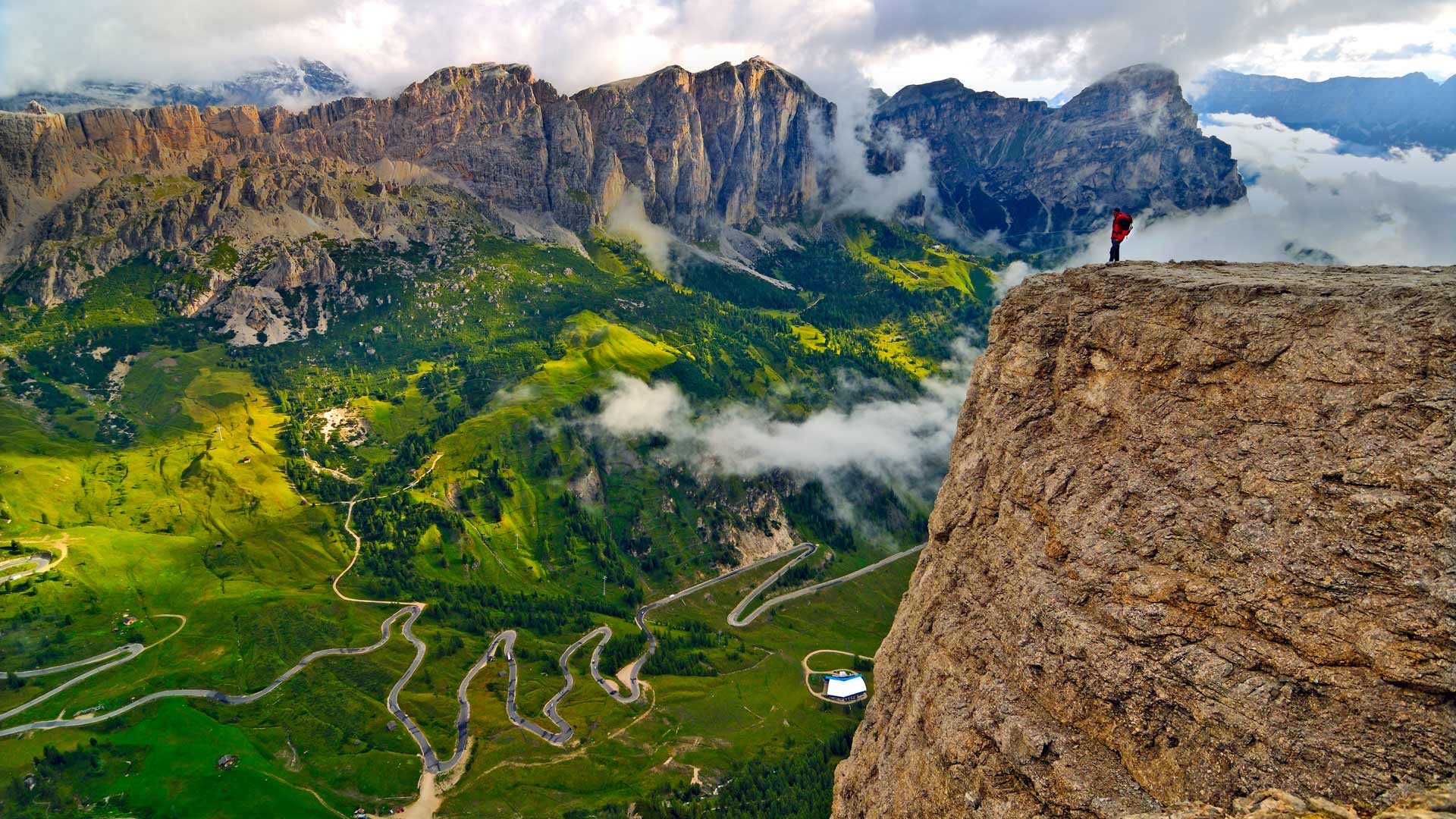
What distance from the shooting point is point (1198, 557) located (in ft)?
94.8

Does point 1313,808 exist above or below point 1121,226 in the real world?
below

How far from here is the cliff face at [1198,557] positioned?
2422 cm

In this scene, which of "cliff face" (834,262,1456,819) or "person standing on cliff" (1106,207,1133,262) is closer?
"cliff face" (834,262,1456,819)

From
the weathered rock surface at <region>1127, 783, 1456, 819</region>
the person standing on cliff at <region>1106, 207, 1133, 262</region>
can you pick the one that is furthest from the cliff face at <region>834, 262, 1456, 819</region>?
the person standing on cliff at <region>1106, 207, 1133, 262</region>

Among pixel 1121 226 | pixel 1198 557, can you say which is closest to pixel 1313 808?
pixel 1198 557

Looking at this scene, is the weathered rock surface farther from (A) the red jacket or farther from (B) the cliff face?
(A) the red jacket

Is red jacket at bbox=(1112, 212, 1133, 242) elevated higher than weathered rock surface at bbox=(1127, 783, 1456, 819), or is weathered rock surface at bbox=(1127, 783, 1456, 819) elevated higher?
red jacket at bbox=(1112, 212, 1133, 242)

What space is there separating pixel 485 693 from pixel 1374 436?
198 metres

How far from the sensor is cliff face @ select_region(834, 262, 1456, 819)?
24.2 metres

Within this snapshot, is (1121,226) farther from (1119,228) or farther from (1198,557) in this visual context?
(1198,557)

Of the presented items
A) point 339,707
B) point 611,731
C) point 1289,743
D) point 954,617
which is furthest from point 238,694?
point 1289,743

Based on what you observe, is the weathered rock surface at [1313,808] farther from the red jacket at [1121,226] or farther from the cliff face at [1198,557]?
the red jacket at [1121,226]

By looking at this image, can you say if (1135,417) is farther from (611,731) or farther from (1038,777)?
(611,731)

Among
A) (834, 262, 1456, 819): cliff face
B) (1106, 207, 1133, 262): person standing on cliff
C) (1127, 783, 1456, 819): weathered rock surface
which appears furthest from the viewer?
(1106, 207, 1133, 262): person standing on cliff
